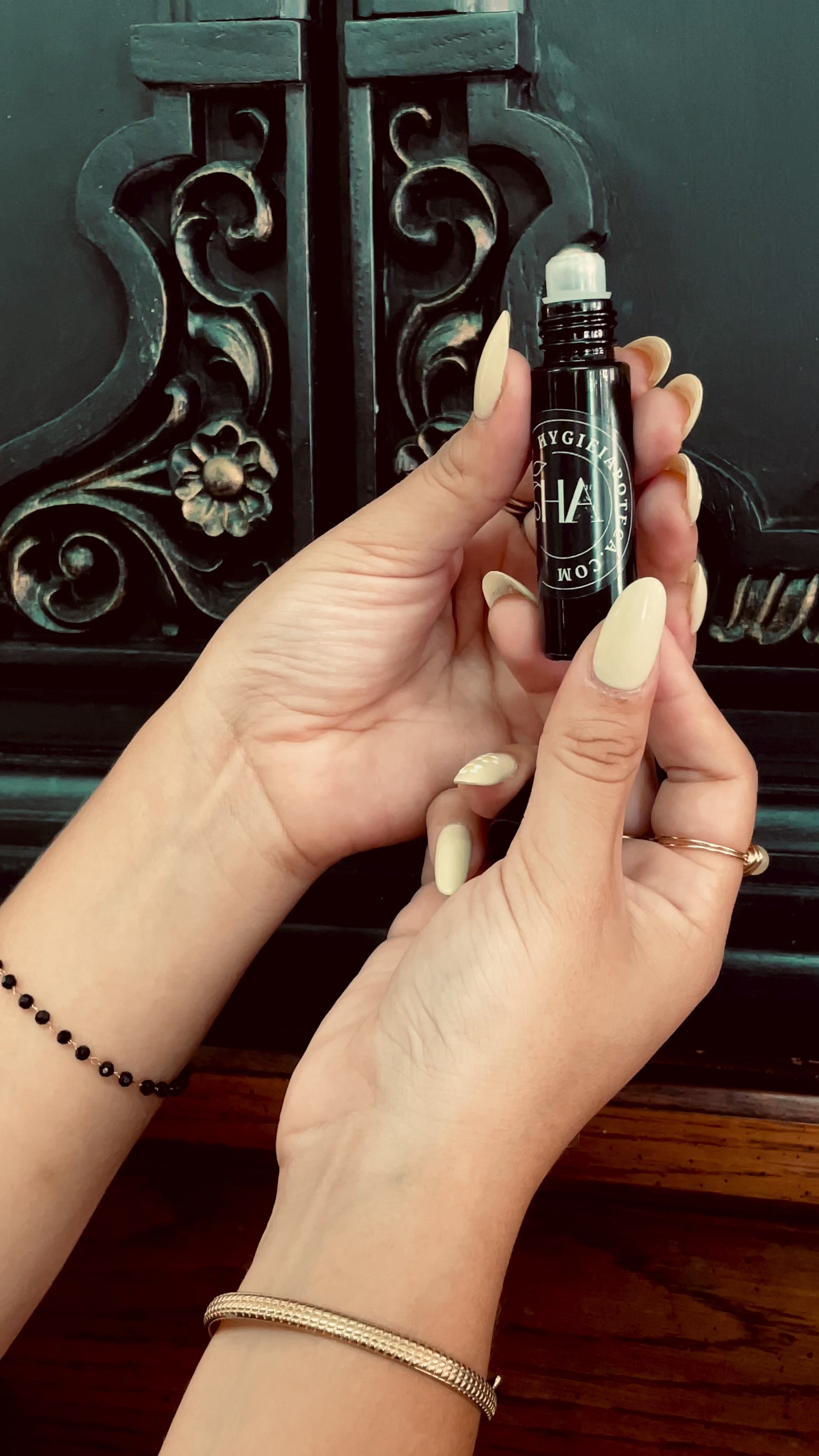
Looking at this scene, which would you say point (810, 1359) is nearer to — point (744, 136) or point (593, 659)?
point (593, 659)

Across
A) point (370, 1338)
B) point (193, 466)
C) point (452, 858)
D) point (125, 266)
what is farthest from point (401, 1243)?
point (125, 266)

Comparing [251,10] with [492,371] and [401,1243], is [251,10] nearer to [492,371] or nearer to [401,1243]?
[492,371]

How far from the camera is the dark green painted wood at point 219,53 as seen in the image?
2.21 feet

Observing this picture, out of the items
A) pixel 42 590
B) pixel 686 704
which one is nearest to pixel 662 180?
pixel 686 704

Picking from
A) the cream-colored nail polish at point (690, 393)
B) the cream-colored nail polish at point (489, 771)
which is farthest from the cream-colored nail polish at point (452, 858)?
the cream-colored nail polish at point (690, 393)

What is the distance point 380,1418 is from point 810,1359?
1.22 feet

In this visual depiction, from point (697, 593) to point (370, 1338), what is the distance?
1.31ft

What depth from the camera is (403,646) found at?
625mm

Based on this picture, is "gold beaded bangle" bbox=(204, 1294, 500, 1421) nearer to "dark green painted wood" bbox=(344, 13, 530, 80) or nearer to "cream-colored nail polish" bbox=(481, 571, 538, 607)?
"cream-colored nail polish" bbox=(481, 571, 538, 607)

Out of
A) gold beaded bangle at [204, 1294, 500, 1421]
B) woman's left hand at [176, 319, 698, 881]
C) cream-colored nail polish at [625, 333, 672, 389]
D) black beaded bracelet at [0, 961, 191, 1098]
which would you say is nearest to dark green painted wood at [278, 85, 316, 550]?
woman's left hand at [176, 319, 698, 881]

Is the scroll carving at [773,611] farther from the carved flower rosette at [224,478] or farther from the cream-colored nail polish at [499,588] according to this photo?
the carved flower rosette at [224,478]

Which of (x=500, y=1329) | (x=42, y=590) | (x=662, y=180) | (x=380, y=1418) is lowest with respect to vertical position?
(x=500, y=1329)

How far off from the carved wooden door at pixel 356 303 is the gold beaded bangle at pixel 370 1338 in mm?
297

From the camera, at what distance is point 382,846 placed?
2.24 feet
